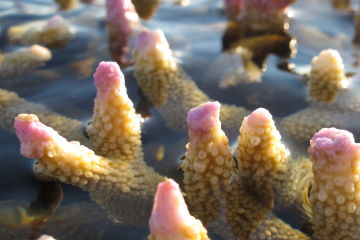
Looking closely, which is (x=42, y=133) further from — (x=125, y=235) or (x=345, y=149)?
(x=345, y=149)

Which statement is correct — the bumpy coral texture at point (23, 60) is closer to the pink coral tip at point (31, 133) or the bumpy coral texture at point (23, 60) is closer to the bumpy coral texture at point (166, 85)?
the bumpy coral texture at point (166, 85)

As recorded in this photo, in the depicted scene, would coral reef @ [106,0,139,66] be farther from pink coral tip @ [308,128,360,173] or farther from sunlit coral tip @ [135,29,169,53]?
pink coral tip @ [308,128,360,173]

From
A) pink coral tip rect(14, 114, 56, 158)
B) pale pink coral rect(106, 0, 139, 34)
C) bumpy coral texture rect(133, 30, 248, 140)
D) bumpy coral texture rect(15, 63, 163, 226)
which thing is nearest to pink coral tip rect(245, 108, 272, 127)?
bumpy coral texture rect(15, 63, 163, 226)

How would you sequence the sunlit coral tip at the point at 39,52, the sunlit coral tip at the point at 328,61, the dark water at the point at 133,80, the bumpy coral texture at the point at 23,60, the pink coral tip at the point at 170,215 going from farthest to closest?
1. the sunlit coral tip at the point at 39,52
2. the bumpy coral texture at the point at 23,60
3. the sunlit coral tip at the point at 328,61
4. the dark water at the point at 133,80
5. the pink coral tip at the point at 170,215

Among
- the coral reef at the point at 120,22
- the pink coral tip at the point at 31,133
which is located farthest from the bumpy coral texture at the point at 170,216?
the coral reef at the point at 120,22

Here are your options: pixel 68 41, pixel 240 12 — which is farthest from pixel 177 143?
pixel 240 12

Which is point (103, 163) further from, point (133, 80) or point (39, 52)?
point (39, 52)
